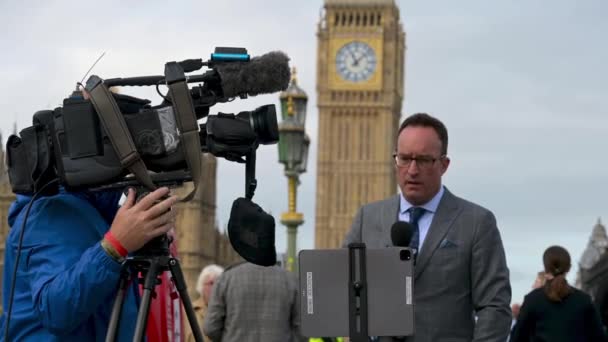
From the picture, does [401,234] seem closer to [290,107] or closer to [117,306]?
[117,306]

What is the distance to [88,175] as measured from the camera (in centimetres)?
363

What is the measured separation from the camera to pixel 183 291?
382cm

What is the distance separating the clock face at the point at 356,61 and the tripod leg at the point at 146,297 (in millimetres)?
80147

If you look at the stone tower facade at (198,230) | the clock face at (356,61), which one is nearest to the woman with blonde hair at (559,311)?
the stone tower facade at (198,230)

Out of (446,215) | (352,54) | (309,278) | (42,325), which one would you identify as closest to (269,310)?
(446,215)

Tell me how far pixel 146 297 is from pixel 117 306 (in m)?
0.07

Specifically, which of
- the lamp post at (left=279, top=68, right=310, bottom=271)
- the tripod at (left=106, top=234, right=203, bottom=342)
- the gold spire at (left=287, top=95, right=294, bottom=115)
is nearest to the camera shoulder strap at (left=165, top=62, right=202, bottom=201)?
the tripod at (left=106, top=234, right=203, bottom=342)

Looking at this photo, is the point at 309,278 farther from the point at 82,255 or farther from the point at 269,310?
the point at 269,310

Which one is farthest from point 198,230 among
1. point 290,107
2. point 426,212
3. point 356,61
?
point 426,212

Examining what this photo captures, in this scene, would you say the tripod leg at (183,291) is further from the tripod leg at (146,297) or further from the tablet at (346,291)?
the tablet at (346,291)

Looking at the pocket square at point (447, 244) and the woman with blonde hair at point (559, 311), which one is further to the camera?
the woman with blonde hair at point (559, 311)

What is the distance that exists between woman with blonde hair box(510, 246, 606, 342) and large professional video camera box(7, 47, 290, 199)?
4.16 m

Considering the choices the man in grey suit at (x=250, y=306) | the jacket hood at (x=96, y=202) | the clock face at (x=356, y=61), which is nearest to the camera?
the jacket hood at (x=96, y=202)

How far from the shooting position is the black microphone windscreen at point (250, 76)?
3.74 metres
